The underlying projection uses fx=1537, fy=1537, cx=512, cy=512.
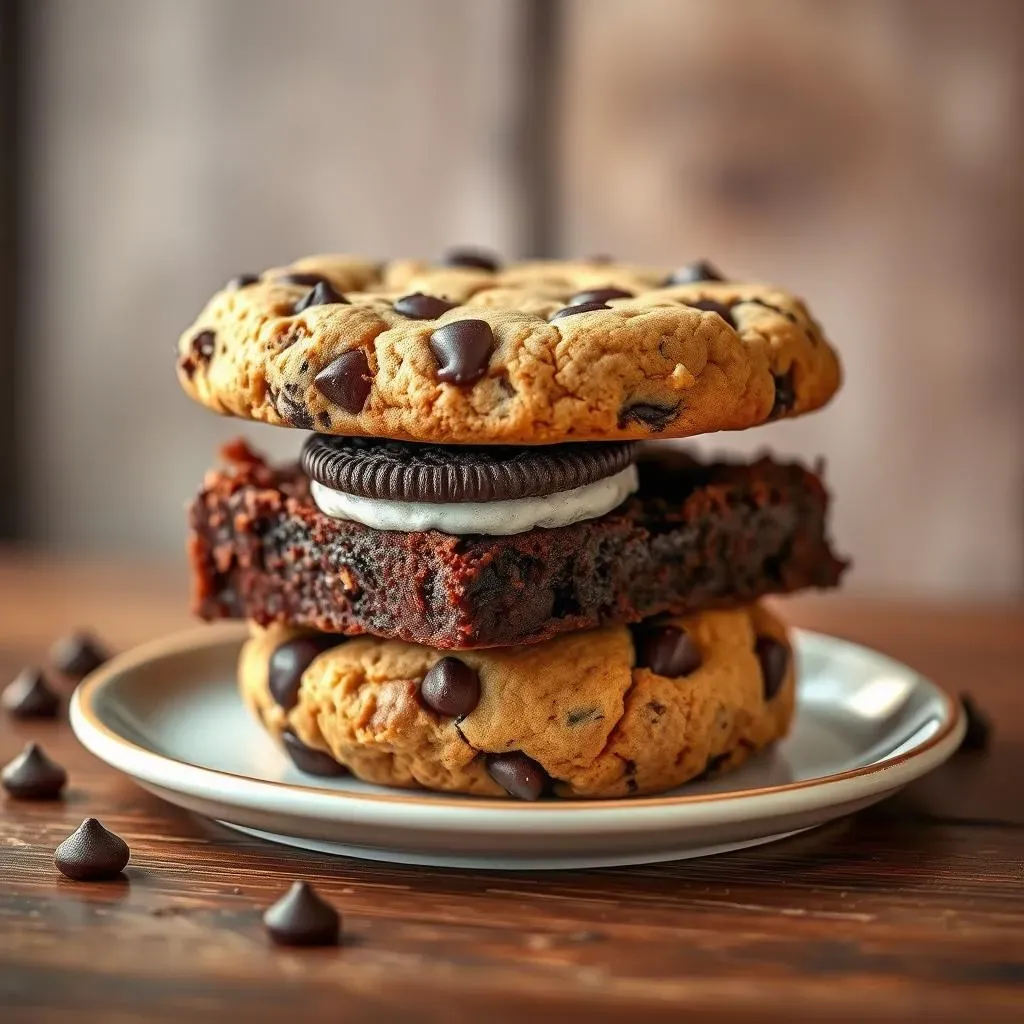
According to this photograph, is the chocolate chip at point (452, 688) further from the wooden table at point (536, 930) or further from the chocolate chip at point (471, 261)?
the chocolate chip at point (471, 261)

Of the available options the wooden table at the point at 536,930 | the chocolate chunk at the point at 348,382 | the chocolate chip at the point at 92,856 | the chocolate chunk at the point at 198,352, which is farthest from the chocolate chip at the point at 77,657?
the chocolate chunk at the point at 348,382

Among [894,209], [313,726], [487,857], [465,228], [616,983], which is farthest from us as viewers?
[465,228]

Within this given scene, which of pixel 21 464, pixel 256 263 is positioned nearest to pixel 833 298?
pixel 256 263

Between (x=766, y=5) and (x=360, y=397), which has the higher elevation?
(x=766, y=5)

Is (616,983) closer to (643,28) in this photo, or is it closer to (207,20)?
(643,28)

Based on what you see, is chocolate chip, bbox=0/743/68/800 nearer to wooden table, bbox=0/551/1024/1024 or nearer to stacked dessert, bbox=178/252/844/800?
wooden table, bbox=0/551/1024/1024

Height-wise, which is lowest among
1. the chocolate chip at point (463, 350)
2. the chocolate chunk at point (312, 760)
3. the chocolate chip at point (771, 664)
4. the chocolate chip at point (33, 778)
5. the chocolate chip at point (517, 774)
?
the chocolate chip at point (33, 778)

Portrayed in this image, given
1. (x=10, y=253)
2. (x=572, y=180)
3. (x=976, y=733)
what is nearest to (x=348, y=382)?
(x=976, y=733)
